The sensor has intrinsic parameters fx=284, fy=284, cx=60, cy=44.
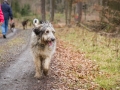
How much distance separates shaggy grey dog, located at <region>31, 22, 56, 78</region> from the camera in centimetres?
793

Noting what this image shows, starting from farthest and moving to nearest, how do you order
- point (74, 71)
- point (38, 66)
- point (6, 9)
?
1. point (6, 9)
2. point (74, 71)
3. point (38, 66)

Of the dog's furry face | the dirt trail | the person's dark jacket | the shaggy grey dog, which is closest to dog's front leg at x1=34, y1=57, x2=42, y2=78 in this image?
the shaggy grey dog

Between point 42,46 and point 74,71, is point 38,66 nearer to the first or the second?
point 42,46

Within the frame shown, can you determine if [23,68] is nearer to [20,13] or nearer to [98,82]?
[98,82]

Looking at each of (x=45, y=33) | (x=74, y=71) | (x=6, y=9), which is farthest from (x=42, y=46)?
(x=6, y=9)

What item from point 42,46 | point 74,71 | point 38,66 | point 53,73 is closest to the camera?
point 42,46

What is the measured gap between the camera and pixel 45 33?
7.88 m

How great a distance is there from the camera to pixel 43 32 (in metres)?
7.95

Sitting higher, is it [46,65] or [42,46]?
[42,46]

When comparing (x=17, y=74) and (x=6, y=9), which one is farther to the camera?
(x=6, y=9)

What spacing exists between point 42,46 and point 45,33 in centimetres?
53

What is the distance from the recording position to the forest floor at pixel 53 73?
26.0 ft

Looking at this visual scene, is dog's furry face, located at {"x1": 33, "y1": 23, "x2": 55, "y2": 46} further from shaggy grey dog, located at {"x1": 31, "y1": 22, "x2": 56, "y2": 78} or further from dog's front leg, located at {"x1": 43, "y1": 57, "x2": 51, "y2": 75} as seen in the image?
dog's front leg, located at {"x1": 43, "y1": 57, "x2": 51, "y2": 75}

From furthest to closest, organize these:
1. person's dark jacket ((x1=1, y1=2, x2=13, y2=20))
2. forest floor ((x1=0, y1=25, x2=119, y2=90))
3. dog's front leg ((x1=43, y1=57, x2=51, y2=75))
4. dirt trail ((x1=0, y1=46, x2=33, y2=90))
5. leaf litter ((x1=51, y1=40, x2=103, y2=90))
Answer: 1. person's dark jacket ((x1=1, y1=2, x2=13, y2=20))
2. dog's front leg ((x1=43, y1=57, x2=51, y2=75))
3. leaf litter ((x1=51, y1=40, x2=103, y2=90))
4. forest floor ((x1=0, y1=25, x2=119, y2=90))
5. dirt trail ((x1=0, y1=46, x2=33, y2=90))
